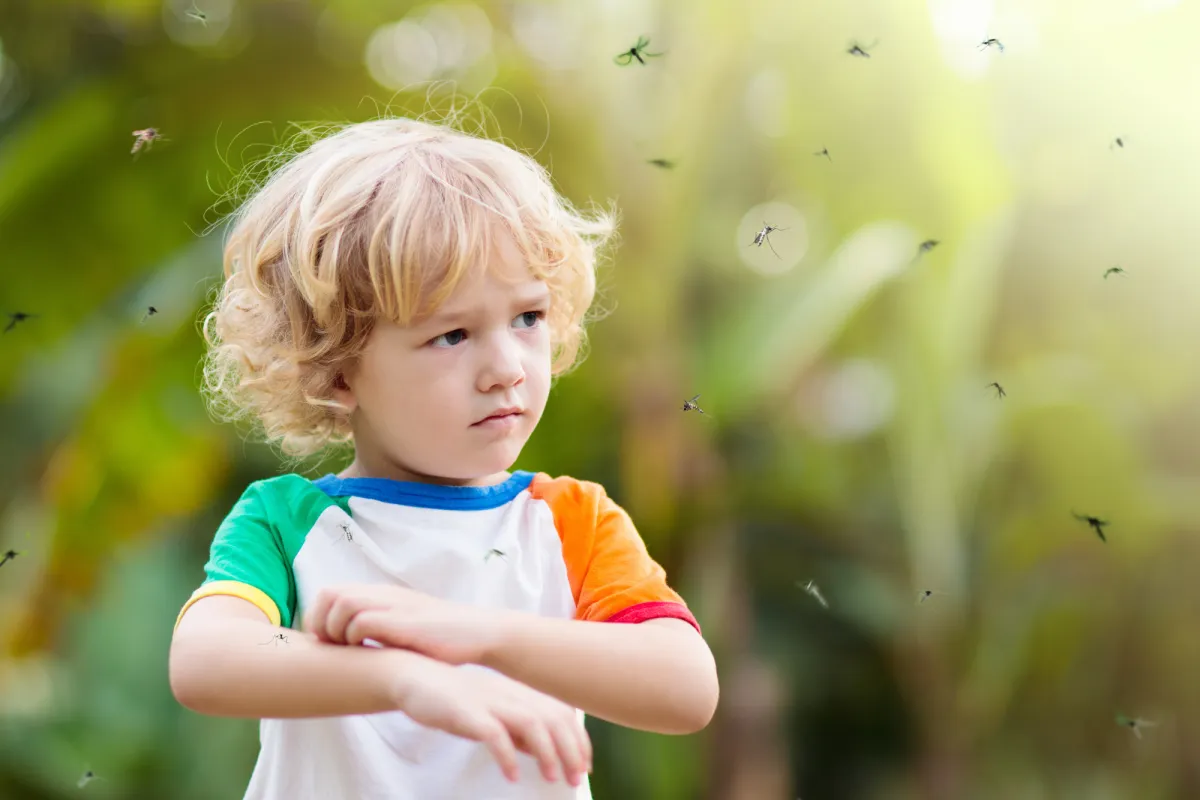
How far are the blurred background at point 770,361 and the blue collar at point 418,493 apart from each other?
82cm

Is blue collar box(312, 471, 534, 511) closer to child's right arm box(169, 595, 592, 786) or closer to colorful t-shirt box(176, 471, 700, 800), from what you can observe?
colorful t-shirt box(176, 471, 700, 800)

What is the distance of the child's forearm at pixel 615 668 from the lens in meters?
0.72

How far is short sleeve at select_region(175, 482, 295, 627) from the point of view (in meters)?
0.78

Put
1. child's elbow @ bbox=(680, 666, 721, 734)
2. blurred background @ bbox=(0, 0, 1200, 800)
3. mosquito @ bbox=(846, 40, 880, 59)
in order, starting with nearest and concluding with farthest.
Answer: child's elbow @ bbox=(680, 666, 721, 734)
mosquito @ bbox=(846, 40, 880, 59)
blurred background @ bbox=(0, 0, 1200, 800)

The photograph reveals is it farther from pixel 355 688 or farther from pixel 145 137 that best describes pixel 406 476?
pixel 145 137

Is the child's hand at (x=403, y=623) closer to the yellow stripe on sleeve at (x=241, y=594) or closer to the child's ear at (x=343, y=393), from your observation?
the yellow stripe on sleeve at (x=241, y=594)

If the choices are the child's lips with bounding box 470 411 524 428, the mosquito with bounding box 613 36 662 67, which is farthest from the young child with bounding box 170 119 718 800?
the mosquito with bounding box 613 36 662 67

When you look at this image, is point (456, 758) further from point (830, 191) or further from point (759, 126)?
point (759, 126)

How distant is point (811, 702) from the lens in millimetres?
2078

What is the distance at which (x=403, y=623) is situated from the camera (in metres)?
0.71

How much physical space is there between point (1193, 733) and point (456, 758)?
1.69m

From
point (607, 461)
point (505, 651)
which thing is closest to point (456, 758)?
point (505, 651)

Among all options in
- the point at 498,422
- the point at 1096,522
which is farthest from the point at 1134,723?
the point at 498,422

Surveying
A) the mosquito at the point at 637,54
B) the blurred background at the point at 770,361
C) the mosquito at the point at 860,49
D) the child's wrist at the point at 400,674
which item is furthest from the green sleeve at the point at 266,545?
the blurred background at the point at 770,361
